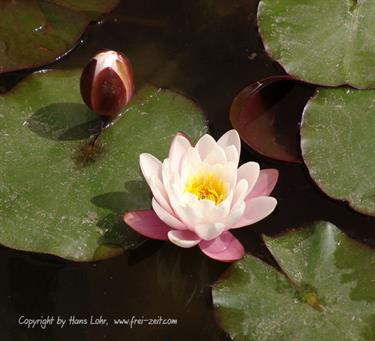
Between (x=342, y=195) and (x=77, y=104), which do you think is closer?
(x=342, y=195)

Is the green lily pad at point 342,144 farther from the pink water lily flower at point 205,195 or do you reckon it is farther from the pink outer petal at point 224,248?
the pink outer petal at point 224,248

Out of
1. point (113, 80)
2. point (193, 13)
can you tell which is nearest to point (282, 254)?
point (113, 80)

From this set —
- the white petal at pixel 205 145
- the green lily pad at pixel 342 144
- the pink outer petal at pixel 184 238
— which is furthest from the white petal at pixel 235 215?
the green lily pad at pixel 342 144

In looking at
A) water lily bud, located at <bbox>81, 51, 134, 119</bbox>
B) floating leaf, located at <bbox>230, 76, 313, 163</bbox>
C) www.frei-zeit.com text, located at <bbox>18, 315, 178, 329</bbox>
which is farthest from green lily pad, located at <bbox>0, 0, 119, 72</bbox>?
www.frei-zeit.com text, located at <bbox>18, 315, 178, 329</bbox>

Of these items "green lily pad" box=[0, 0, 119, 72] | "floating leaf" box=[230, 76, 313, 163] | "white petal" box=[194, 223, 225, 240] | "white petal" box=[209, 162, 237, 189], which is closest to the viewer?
"white petal" box=[194, 223, 225, 240]

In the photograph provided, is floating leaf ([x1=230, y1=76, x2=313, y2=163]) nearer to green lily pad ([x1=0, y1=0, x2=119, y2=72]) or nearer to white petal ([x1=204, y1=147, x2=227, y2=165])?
white petal ([x1=204, y1=147, x2=227, y2=165])

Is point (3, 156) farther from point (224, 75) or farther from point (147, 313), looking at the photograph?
point (224, 75)

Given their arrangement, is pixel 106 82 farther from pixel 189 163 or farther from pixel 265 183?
pixel 265 183
